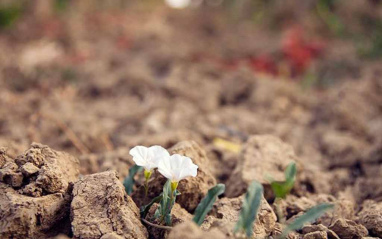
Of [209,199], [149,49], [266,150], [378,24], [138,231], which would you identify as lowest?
[138,231]

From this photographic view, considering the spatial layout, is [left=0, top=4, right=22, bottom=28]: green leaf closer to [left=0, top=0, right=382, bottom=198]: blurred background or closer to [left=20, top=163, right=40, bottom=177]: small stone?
[left=0, top=0, right=382, bottom=198]: blurred background

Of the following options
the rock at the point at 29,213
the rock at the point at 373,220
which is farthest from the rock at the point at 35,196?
the rock at the point at 373,220

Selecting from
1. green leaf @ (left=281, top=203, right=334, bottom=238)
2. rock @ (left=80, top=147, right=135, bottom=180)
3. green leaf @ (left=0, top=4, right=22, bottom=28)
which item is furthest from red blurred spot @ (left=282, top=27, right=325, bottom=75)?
green leaf @ (left=281, top=203, right=334, bottom=238)

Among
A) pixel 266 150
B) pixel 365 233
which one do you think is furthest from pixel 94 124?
pixel 365 233

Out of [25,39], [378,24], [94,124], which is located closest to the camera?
[94,124]

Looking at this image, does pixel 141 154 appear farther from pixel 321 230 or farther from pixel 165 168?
pixel 321 230

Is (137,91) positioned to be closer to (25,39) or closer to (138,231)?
(25,39)

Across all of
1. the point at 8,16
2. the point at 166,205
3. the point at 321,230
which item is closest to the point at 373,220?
the point at 321,230
